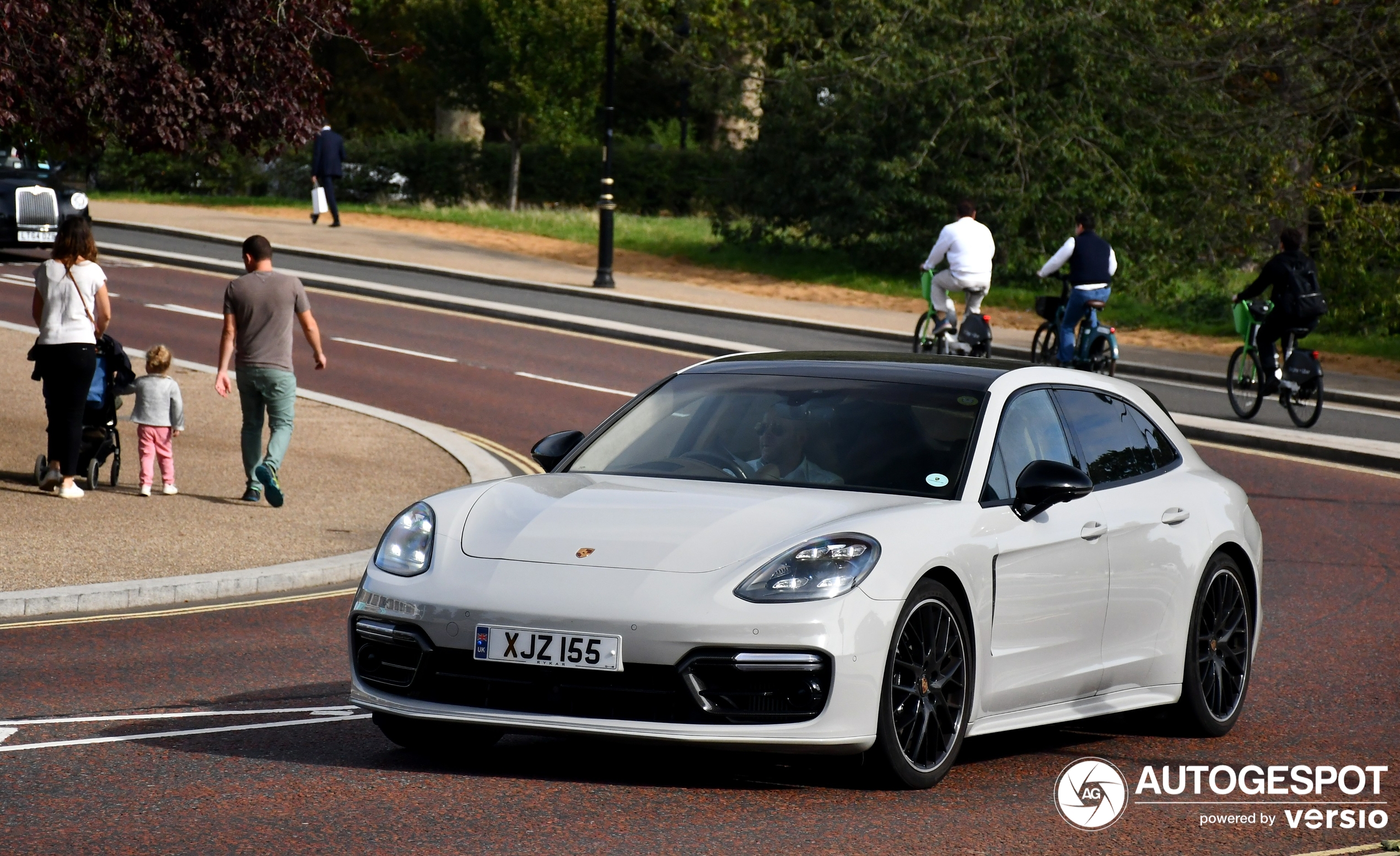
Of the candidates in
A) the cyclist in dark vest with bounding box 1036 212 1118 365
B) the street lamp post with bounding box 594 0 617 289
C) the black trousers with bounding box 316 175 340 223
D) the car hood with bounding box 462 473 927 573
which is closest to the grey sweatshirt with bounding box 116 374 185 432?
the car hood with bounding box 462 473 927 573

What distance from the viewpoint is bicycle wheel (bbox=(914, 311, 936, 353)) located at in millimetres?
22250

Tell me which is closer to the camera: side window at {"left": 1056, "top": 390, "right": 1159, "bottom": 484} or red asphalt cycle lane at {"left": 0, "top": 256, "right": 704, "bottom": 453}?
side window at {"left": 1056, "top": 390, "right": 1159, "bottom": 484}

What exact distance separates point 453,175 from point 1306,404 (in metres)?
36.6

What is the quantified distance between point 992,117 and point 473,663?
101ft

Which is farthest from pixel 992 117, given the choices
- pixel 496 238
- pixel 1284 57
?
pixel 496 238

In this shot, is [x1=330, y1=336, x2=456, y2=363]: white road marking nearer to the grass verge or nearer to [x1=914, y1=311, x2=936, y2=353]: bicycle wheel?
[x1=914, y1=311, x2=936, y2=353]: bicycle wheel

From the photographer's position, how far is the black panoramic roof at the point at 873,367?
7008 millimetres

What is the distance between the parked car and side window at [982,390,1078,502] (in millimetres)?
27016

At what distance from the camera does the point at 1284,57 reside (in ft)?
94.5

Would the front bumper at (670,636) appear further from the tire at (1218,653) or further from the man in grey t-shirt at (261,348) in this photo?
the man in grey t-shirt at (261,348)

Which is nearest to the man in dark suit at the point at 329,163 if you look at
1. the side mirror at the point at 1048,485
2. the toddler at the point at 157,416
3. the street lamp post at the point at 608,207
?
the street lamp post at the point at 608,207

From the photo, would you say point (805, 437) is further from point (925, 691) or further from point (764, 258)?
point (764, 258)

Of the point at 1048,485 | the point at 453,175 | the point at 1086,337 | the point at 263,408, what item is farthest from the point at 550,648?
the point at 453,175

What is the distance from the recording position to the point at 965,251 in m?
21.6
